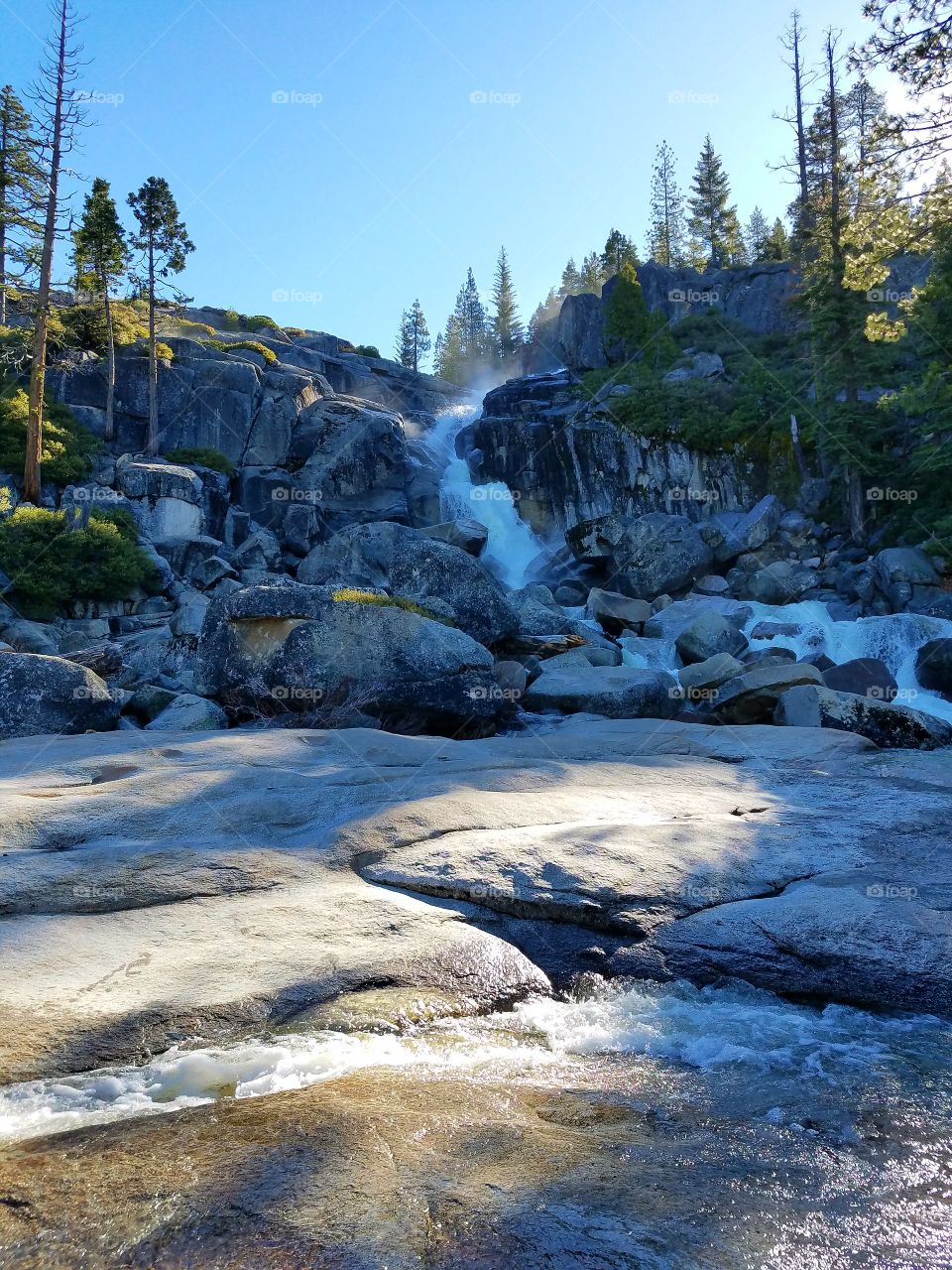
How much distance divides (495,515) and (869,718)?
82.7 ft

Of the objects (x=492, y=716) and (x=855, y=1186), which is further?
(x=492, y=716)

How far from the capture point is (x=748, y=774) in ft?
31.6

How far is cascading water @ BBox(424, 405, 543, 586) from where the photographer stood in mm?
35094

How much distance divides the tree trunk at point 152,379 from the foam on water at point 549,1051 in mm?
35852

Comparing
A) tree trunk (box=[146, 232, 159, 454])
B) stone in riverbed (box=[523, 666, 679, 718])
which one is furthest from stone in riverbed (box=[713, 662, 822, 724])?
tree trunk (box=[146, 232, 159, 454])

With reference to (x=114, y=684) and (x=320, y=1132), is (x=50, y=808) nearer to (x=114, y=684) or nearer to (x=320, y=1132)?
(x=320, y=1132)

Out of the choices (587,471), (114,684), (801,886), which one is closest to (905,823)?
Answer: (801,886)

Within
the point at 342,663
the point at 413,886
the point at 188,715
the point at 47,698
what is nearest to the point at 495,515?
the point at 342,663

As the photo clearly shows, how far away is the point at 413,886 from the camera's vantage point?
5926 mm

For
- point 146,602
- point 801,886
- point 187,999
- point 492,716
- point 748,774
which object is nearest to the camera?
point 187,999

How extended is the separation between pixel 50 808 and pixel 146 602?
20673 mm

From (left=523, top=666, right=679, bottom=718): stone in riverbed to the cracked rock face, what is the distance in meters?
7.08

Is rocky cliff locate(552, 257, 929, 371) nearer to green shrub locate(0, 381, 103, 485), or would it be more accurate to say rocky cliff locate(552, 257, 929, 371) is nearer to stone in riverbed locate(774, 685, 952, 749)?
green shrub locate(0, 381, 103, 485)

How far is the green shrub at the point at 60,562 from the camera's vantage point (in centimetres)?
2452
